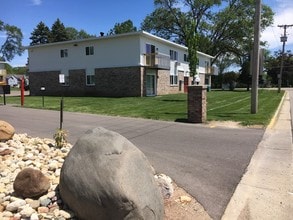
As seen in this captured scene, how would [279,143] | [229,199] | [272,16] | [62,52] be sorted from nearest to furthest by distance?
[229,199] < [279,143] < [62,52] < [272,16]

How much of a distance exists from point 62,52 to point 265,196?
110 feet

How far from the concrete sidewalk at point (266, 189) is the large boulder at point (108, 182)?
1.33 m

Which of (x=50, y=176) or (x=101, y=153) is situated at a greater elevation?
(x=101, y=153)

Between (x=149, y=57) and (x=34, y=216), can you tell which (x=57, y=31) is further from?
(x=34, y=216)

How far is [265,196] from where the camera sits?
18.3ft

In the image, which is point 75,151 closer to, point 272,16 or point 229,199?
point 229,199

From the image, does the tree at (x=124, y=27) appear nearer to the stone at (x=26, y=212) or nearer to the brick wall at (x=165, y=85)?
the brick wall at (x=165, y=85)

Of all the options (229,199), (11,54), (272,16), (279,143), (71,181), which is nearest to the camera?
(71,181)

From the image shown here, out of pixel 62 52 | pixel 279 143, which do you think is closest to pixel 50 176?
pixel 279 143

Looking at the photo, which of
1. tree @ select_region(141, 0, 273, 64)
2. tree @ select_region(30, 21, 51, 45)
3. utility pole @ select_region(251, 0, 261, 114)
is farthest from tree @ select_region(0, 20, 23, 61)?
Result: utility pole @ select_region(251, 0, 261, 114)

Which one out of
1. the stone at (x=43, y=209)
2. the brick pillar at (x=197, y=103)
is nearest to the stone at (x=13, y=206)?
the stone at (x=43, y=209)

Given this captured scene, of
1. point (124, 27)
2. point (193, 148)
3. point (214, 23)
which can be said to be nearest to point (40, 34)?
point (124, 27)

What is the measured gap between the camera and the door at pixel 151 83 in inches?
1293

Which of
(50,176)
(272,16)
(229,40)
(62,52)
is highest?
(272,16)
